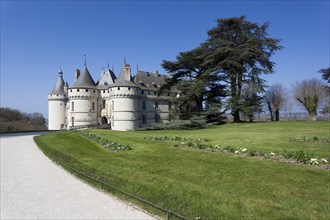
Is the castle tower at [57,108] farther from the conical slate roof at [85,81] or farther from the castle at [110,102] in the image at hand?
the conical slate roof at [85,81]

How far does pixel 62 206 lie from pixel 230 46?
29103 mm

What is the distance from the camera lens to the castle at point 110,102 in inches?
1523

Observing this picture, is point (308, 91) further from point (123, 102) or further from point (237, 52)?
point (123, 102)

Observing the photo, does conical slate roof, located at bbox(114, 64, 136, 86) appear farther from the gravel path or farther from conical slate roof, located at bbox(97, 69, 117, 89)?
the gravel path

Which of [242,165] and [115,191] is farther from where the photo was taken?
[242,165]

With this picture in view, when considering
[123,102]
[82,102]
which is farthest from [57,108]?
[123,102]

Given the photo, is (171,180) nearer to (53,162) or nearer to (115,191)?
(115,191)

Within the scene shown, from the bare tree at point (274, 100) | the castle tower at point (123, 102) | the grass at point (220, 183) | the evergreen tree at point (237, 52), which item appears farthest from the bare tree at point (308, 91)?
the grass at point (220, 183)

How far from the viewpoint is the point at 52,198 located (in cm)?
664

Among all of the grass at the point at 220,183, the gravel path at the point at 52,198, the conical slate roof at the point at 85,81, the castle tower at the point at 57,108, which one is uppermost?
the conical slate roof at the point at 85,81

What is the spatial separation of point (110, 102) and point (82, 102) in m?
4.39

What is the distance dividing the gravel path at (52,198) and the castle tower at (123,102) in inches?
1118

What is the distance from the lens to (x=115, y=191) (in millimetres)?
6832

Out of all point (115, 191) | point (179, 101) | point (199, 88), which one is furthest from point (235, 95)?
point (115, 191)
